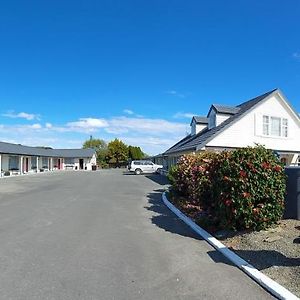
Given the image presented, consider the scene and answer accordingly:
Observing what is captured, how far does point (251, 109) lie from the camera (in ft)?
89.6

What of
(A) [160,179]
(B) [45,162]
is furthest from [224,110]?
(B) [45,162]

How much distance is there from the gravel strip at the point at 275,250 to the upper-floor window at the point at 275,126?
67.8ft

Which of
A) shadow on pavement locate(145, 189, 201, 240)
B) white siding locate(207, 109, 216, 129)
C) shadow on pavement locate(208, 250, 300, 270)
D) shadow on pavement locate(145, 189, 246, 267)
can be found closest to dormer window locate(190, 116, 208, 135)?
white siding locate(207, 109, 216, 129)

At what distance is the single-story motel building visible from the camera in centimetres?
4684

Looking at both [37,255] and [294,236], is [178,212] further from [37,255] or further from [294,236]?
[37,255]

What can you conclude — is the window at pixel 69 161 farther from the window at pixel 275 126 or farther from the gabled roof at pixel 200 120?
the window at pixel 275 126

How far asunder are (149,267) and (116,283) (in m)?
0.93

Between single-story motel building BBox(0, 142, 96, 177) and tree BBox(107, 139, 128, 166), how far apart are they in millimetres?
10837

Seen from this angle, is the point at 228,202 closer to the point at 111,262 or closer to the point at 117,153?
the point at 111,262

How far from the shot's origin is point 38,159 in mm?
61188

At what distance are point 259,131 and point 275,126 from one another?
1.72 meters

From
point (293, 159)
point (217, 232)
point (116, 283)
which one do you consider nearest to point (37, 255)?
point (116, 283)

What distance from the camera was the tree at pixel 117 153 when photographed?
87.2 metres

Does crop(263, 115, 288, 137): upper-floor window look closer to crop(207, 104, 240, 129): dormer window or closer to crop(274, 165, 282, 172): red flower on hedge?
crop(207, 104, 240, 129): dormer window
